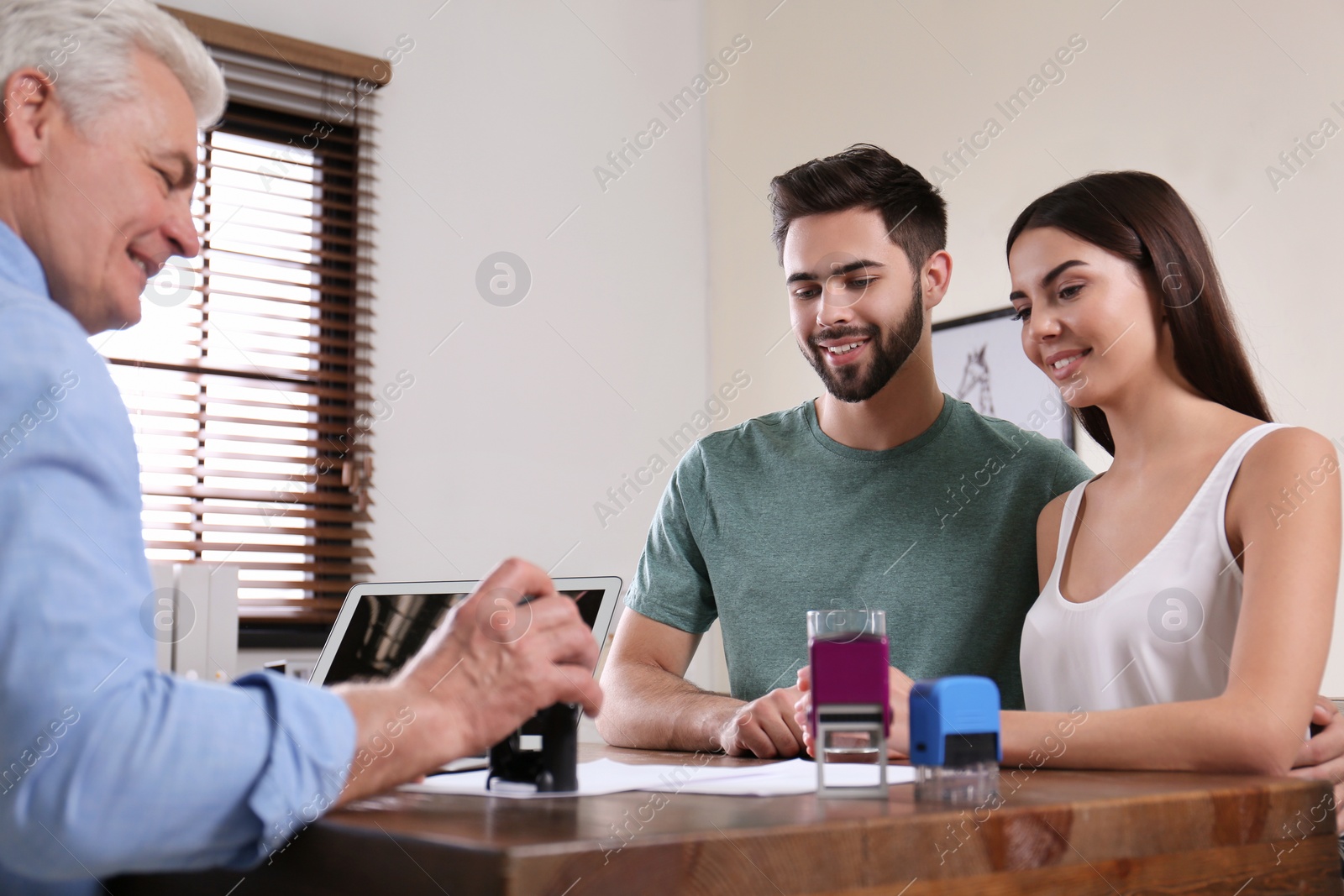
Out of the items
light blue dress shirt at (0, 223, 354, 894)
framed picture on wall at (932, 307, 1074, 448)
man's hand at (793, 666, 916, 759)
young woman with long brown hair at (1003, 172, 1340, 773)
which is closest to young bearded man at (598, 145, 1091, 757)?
young woman with long brown hair at (1003, 172, 1340, 773)

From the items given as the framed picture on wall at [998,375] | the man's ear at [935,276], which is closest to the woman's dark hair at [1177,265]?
the man's ear at [935,276]

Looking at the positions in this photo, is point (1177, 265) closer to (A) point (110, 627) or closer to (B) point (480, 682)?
(B) point (480, 682)

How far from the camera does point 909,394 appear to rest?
1.82 m

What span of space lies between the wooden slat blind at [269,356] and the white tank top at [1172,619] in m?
2.33

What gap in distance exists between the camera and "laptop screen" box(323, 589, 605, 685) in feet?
5.17

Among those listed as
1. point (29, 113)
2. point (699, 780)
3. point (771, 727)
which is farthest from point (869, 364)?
point (29, 113)

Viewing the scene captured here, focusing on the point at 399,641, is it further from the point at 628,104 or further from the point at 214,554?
the point at 628,104

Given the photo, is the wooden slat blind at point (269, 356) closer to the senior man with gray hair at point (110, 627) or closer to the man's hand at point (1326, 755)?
the senior man with gray hair at point (110, 627)

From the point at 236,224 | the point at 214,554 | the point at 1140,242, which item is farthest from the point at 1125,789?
the point at 236,224

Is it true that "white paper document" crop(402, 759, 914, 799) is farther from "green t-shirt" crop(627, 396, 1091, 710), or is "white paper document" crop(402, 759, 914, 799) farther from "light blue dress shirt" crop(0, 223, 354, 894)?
"green t-shirt" crop(627, 396, 1091, 710)

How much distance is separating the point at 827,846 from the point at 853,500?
3.71ft

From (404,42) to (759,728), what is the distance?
2.91 meters

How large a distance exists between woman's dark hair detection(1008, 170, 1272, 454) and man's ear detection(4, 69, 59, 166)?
1.14 metres

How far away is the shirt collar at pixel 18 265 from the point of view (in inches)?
31.7
